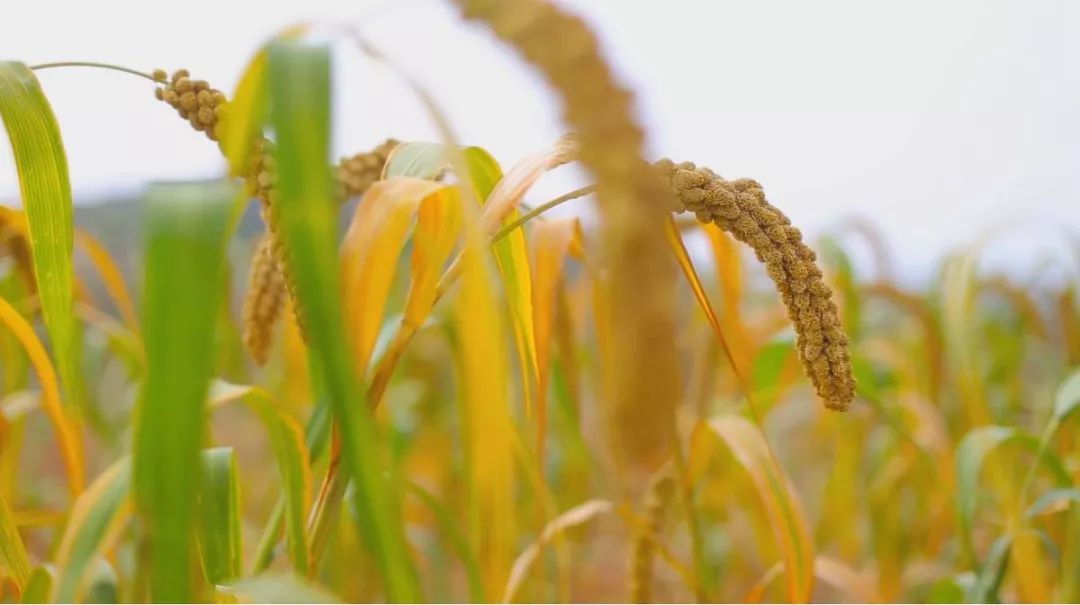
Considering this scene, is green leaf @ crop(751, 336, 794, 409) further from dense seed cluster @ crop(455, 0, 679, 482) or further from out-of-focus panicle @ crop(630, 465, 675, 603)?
dense seed cluster @ crop(455, 0, 679, 482)

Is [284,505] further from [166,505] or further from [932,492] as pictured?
[932,492]

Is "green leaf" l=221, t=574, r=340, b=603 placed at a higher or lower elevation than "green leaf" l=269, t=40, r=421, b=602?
lower

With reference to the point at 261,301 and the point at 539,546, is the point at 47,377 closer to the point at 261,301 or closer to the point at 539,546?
the point at 261,301

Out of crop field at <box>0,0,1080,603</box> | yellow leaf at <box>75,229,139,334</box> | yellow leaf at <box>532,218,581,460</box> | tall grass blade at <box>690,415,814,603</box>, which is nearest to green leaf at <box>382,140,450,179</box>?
crop field at <box>0,0,1080,603</box>

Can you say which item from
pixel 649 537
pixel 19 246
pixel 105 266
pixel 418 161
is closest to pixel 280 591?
pixel 418 161

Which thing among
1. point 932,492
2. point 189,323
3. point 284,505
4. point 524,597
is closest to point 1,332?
point 284,505

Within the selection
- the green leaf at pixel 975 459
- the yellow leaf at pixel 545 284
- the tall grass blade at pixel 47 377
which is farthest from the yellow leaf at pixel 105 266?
the green leaf at pixel 975 459

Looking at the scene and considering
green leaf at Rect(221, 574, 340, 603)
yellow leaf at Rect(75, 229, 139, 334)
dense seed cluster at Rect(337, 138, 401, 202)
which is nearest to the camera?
green leaf at Rect(221, 574, 340, 603)
